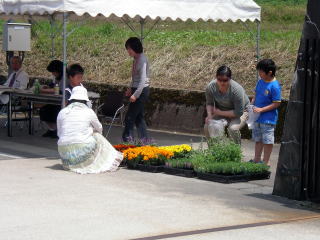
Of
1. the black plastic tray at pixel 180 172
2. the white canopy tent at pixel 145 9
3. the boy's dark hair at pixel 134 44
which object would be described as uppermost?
the white canopy tent at pixel 145 9

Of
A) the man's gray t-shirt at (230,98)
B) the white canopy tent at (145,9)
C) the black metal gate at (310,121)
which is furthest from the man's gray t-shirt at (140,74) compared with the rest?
the black metal gate at (310,121)

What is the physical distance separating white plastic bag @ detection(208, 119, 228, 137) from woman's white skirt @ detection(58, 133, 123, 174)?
152 cm

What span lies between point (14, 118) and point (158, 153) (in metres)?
6.64

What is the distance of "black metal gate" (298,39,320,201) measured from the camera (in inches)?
388

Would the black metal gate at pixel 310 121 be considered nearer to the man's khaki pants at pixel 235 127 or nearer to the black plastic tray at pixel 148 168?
the man's khaki pants at pixel 235 127

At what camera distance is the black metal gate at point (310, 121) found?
9859 millimetres

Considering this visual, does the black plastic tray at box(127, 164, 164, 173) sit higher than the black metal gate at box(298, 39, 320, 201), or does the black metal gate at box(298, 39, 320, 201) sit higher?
the black metal gate at box(298, 39, 320, 201)

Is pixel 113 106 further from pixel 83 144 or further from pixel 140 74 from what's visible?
pixel 83 144

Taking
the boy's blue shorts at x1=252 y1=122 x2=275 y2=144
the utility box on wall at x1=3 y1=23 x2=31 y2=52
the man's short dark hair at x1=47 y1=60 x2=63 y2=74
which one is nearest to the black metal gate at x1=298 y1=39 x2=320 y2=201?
the boy's blue shorts at x1=252 y1=122 x2=275 y2=144

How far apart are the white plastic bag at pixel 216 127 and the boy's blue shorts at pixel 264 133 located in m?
0.48

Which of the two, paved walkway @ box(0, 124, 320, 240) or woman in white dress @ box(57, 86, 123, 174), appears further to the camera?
woman in white dress @ box(57, 86, 123, 174)

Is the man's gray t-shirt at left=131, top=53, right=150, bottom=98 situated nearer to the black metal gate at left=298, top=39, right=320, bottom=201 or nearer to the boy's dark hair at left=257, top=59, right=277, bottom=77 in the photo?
the boy's dark hair at left=257, top=59, right=277, bottom=77

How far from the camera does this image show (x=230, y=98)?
12477 mm

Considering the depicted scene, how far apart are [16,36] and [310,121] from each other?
465 inches
